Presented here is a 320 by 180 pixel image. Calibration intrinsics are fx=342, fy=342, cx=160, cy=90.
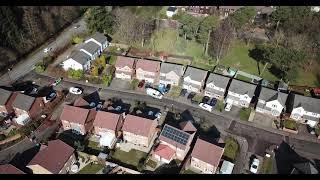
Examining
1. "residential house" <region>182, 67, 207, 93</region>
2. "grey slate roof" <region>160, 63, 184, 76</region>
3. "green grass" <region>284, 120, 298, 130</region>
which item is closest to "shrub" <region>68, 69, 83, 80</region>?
"grey slate roof" <region>160, 63, 184, 76</region>

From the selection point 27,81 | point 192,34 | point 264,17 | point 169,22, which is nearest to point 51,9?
point 27,81

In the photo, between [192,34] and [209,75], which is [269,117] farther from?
[192,34]

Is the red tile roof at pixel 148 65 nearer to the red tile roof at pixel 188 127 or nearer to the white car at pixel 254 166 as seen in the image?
the red tile roof at pixel 188 127

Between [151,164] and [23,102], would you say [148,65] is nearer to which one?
[151,164]

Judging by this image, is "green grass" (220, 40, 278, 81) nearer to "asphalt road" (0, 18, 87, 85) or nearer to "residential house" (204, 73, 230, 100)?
"residential house" (204, 73, 230, 100)

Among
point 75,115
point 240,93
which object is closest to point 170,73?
point 240,93

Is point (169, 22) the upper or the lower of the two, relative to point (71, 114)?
upper
